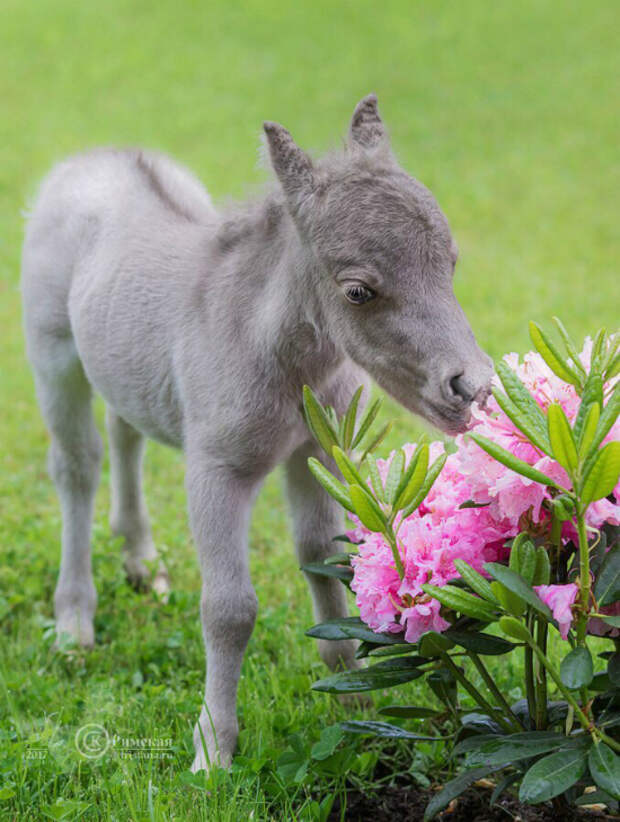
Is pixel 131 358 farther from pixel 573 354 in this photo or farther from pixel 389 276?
pixel 573 354

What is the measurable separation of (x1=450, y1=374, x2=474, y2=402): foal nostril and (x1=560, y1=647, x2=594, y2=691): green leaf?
684mm

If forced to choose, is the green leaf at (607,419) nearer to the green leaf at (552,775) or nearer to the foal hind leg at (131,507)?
the green leaf at (552,775)

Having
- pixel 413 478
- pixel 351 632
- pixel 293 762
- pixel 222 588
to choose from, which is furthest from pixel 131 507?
pixel 413 478

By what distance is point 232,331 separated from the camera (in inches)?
124

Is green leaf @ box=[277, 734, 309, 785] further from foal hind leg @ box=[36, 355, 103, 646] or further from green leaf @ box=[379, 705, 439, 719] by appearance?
foal hind leg @ box=[36, 355, 103, 646]

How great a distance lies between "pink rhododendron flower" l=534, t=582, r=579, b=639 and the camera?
6.73 ft

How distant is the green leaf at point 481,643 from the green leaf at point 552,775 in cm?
30

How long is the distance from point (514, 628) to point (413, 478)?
402 millimetres

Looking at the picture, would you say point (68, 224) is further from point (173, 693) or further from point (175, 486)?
point (175, 486)

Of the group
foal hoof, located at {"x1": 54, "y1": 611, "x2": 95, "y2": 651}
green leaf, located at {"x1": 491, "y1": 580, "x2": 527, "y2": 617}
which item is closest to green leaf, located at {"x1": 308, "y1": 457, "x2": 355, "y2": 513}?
green leaf, located at {"x1": 491, "y1": 580, "x2": 527, "y2": 617}

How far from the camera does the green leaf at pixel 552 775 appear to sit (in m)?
2.00

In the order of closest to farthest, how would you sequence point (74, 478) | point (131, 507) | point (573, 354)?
point (573, 354) < point (74, 478) < point (131, 507)

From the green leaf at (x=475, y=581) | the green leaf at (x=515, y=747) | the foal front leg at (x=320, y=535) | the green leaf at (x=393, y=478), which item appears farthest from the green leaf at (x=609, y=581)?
the foal front leg at (x=320, y=535)

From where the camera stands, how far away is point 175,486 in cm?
612
